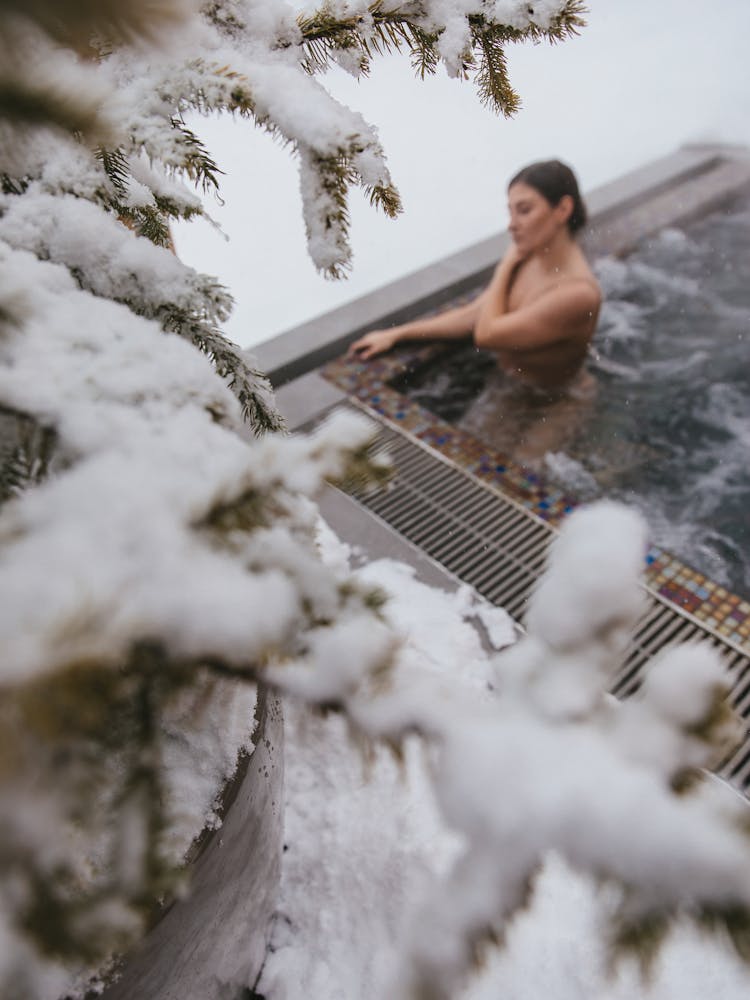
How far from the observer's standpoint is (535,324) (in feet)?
11.7

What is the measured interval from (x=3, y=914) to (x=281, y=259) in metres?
5.59

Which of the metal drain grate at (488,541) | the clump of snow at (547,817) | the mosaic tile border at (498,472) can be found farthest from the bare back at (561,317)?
the clump of snow at (547,817)

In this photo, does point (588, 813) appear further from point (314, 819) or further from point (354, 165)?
point (314, 819)

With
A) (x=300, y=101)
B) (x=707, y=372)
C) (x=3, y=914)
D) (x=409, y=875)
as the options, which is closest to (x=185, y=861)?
(x=3, y=914)

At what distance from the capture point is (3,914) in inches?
20.0

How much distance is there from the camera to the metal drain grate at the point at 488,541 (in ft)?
8.12

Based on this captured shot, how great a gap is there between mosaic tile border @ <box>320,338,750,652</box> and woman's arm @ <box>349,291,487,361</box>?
0.19 ft

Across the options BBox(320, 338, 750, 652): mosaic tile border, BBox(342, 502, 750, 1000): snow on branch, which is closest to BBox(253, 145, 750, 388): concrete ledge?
BBox(320, 338, 750, 652): mosaic tile border

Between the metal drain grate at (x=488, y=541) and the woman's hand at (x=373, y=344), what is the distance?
661 millimetres

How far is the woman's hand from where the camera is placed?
3965mm

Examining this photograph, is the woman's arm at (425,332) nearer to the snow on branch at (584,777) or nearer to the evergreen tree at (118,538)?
the evergreen tree at (118,538)

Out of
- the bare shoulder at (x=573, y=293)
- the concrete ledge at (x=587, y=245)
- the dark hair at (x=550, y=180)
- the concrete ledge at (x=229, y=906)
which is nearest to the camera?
the concrete ledge at (x=229, y=906)

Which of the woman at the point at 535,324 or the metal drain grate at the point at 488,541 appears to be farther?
the woman at the point at 535,324

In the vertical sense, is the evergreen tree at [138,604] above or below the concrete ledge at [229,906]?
above
